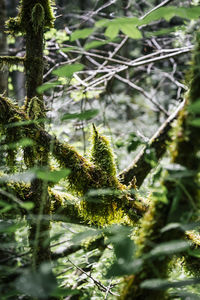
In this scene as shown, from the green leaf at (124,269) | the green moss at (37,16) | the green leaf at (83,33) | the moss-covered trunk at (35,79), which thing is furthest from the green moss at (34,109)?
the green leaf at (124,269)

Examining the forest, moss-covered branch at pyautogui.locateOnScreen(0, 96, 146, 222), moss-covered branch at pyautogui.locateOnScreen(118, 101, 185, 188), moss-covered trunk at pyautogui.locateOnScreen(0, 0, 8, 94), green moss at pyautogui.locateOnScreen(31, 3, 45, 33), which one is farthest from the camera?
moss-covered trunk at pyautogui.locateOnScreen(0, 0, 8, 94)

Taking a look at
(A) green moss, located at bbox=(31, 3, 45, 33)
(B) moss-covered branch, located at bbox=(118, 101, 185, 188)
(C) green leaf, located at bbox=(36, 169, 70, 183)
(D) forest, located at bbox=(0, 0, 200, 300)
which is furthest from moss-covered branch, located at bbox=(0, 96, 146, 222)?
(B) moss-covered branch, located at bbox=(118, 101, 185, 188)

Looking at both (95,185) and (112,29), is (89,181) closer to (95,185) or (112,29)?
(95,185)

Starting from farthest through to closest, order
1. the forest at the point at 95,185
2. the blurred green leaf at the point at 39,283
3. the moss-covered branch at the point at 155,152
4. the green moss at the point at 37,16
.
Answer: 1. the moss-covered branch at the point at 155,152
2. the green moss at the point at 37,16
3. the forest at the point at 95,185
4. the blurred green leaf at the point at 39,283

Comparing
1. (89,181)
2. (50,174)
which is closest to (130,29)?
(50,174)

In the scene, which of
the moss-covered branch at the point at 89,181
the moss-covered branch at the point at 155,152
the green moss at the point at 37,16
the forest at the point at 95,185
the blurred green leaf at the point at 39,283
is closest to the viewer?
the blurred green leaf at the point at 39,283

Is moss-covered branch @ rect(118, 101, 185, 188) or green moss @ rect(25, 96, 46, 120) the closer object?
green moss @ rect(25, 96, 46, 120)

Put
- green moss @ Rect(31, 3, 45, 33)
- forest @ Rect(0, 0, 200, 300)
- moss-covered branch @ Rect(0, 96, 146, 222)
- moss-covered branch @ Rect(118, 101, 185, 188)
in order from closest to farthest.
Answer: forest @ Rect(0, 0, 200, 300)
moss-covered branch @ Rect(0, 96, 146, 222)
green moss @ Rect(31, 3, 45, 33)
moss-covered branch @ Rect(118, 101, 185, 188)

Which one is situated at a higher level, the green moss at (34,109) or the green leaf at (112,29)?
the green leaf at (112,29)

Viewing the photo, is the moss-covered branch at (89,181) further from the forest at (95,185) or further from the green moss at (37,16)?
the green moss at (37,16)

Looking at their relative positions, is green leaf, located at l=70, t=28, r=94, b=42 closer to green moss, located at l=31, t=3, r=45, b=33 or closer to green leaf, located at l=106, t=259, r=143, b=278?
green leaf, located at l=106, t=259, r=143, b=278

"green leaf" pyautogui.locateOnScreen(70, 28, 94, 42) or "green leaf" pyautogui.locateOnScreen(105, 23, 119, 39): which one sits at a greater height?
"green leaf" pyautogui.locateOnScreen(105, 23, 119, 39)

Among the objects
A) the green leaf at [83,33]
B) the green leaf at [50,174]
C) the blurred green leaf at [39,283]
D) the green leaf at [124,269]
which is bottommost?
the green leaf at [124,269]

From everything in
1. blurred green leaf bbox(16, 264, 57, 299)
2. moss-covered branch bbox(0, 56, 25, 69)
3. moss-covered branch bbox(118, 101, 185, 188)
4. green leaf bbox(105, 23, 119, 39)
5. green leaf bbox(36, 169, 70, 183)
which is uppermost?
green leaf bbox(105, 23, 119, 39)
